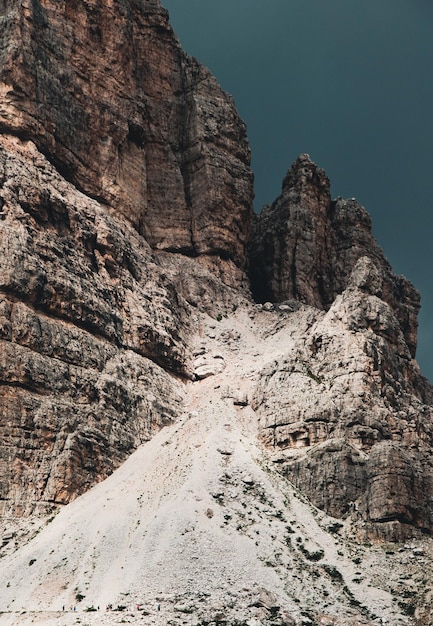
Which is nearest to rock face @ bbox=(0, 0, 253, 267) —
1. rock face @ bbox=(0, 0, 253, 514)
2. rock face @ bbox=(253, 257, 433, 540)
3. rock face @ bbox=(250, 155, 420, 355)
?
rock face @ bbox=(0, 0, 253, 514)

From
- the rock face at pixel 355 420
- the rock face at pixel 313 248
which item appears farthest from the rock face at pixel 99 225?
the rock face at pixel 355 420

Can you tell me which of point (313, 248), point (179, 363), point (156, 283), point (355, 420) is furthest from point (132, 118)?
point (355, 420)

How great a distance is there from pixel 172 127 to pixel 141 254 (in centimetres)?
1984

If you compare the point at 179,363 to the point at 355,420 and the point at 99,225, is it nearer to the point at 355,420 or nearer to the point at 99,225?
the point at 99,225

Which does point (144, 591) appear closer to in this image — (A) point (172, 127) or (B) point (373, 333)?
(B) point (373, 333)

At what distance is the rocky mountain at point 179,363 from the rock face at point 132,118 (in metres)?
0.20

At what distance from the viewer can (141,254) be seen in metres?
87.8

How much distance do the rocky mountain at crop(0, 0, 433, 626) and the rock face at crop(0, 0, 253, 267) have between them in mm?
204

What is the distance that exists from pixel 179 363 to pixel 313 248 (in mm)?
26675

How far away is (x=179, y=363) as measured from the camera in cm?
8119

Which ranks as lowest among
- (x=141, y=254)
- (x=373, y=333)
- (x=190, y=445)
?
(x=190, y=445)

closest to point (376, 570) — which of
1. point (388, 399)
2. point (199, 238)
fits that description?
point (388, 399)

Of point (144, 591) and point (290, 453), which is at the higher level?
point (290, 453)

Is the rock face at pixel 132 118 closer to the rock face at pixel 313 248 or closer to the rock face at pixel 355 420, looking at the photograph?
the rock face at pixel 313 248
